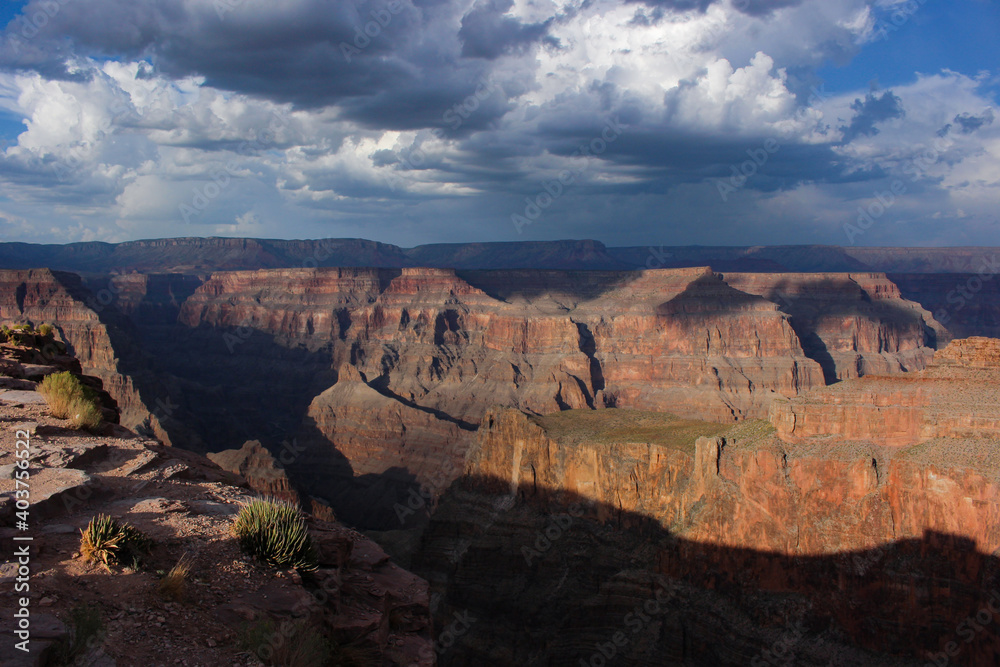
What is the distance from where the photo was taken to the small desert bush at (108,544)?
8789 mm

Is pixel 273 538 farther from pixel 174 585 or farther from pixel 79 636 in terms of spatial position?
pixel 79 636

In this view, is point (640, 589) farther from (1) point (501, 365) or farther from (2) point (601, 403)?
(1) point (501, 365)

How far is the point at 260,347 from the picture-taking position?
138250 mm

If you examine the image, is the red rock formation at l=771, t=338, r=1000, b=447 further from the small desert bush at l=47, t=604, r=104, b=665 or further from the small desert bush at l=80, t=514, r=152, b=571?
the small desert bush at l=47, t=604, r=104, b=665

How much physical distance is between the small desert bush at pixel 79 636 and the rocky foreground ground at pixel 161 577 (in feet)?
0.08

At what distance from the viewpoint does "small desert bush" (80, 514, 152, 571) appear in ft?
28.8

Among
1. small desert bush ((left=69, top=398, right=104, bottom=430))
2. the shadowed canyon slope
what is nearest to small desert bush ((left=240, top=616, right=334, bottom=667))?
small desert bush ((left=69, top=398, right=104, bottom=430))

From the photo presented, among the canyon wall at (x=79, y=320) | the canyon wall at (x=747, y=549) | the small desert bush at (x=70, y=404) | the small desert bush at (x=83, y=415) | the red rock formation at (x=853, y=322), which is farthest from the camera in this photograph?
the red rock formation at (x=853, y=322)

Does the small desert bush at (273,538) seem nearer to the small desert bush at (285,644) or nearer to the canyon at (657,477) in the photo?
the small desert bush at (285,644)

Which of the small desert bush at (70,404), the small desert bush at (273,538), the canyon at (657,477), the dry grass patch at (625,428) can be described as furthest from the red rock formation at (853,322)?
the small desert bush at (273,538)

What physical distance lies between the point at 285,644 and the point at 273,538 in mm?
2106

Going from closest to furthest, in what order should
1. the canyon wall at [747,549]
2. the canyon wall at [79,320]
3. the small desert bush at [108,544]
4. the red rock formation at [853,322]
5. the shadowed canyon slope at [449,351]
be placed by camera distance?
the small desert bush at [108,544]
the canyon wall at [747,549]
the shadowed canyon slope at [449,351]
the canyon wall at [79,320]
the red rock formation at [853,322]

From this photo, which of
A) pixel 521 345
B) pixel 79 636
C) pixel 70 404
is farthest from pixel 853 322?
pixel 79 636

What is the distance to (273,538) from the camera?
32.6ft
